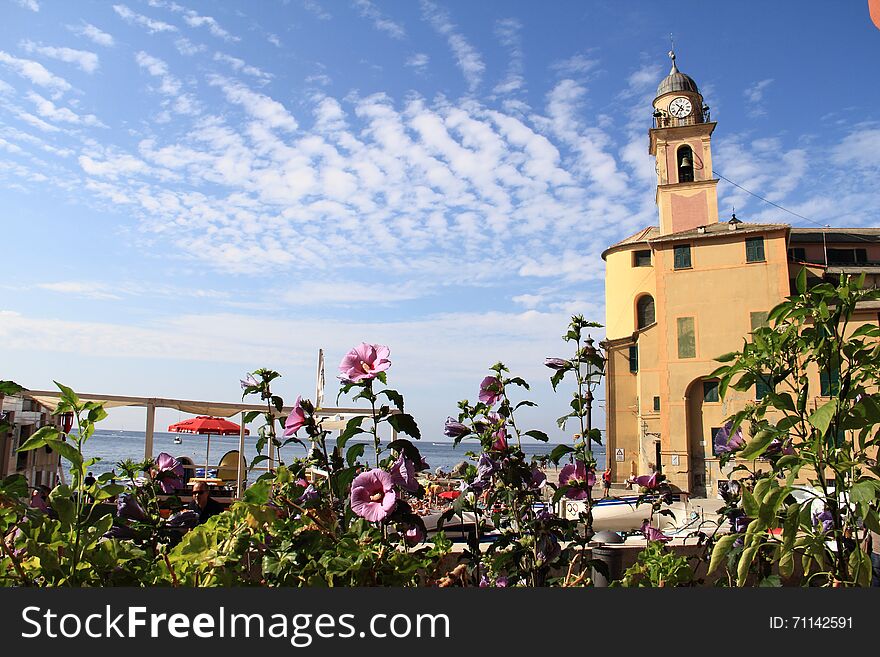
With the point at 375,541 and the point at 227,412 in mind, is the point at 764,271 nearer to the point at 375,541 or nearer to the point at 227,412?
the point at 227,412

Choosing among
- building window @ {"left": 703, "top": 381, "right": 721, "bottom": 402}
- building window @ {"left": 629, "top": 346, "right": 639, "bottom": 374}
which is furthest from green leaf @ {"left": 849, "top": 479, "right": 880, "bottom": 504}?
building window @ {"left": 629, "top": 346, "right": 639, "bottom": 374}

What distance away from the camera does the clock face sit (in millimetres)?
34125

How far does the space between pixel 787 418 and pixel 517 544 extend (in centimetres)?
86

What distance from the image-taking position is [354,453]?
172 cm

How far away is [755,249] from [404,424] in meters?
26.6

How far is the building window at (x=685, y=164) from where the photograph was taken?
1268 inches

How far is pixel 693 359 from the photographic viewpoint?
83.1 ft

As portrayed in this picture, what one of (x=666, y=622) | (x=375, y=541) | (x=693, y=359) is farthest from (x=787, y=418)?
(x=693, y=359)

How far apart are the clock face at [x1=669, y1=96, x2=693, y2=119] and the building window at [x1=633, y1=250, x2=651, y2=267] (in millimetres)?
7526

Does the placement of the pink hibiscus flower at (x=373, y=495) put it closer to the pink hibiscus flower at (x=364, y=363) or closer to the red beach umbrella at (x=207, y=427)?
the pink hibiscus flower at (x=364, y=363)

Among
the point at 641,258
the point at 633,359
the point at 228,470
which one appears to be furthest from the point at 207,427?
the point at 641,258

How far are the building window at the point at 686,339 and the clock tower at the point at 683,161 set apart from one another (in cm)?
716

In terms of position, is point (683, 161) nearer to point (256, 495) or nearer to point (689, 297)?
point (689, 297)

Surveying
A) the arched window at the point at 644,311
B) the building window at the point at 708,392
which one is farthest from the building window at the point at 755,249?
the arched window at the point at 644,311
